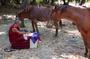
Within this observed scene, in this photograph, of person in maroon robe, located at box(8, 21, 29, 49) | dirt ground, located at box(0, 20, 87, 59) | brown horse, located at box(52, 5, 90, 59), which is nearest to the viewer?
brown horse, located at box(52, 5, 90, 59)

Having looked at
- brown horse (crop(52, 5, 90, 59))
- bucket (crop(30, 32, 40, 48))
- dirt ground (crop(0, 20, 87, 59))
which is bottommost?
dirt ground (crop(0, 20, 87, 59))

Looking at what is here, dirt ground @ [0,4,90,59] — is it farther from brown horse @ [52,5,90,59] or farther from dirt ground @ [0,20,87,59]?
brown horse @ [52,5,90,59]

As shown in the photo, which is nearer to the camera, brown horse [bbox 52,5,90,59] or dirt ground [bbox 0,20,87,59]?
brown horse [bbox 52,5,90,59]

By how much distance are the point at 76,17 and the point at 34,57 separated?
147 cm

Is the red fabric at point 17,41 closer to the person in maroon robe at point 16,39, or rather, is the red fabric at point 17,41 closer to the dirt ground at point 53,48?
the person in maroon robe at point 16,39

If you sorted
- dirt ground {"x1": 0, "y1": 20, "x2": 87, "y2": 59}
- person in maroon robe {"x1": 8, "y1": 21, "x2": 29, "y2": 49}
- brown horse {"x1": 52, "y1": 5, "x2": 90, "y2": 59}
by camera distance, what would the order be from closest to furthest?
brown horse {"x1": 52, "y1": 5, "x2": 90, "y2": 59}
dirt ground {"x1": 0, "y1": 20, "x2": 87, "y2": 59}
person in maroon robe {"x1": 8, "y1": 21, "x2": 29, "y2": 49}

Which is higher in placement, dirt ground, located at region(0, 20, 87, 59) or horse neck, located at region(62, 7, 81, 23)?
horse neck, located at region(62, 7, 81, 23)

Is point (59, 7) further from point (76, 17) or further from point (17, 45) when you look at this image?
point (17, 45)

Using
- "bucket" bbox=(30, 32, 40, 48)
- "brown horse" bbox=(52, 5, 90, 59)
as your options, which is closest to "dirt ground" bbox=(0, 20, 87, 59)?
"bucket" bbox=(30, 32, 40, 48)

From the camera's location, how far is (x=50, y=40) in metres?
6.86

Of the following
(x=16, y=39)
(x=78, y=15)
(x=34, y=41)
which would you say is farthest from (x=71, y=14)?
(x=16, y=39)

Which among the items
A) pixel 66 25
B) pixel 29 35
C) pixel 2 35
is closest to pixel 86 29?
pixel 29 35

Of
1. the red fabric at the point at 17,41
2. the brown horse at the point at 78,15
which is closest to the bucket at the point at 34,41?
the red fabric at the point at 17,41

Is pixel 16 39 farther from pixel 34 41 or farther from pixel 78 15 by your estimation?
pixel 78 15
